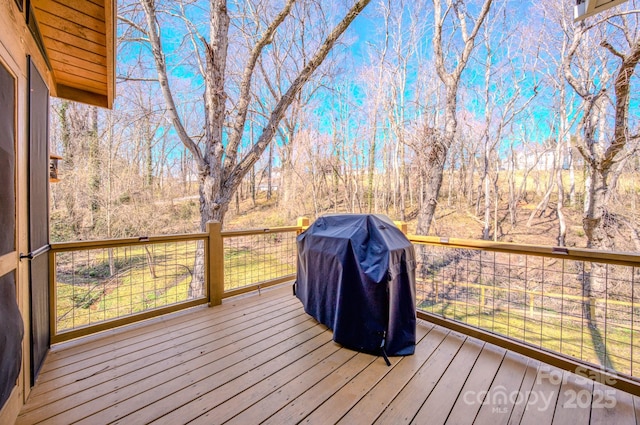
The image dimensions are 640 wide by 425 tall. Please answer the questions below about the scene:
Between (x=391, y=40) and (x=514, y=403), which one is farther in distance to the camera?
(x=391, y=40)

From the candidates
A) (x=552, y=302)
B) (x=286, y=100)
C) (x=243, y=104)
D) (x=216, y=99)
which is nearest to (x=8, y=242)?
(x=216, y=99)

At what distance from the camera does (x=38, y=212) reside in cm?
192

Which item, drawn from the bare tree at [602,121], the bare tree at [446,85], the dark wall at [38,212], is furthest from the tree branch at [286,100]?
the bare tree at [602,121]

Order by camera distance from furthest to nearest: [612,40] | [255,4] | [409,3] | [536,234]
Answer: [536,234] → [409,3] → [255,4] → [612,40]

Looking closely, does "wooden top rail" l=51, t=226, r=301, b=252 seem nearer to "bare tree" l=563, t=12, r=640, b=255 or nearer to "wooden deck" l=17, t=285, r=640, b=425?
"wooden deck" l=17, t=285, r=640, b=425

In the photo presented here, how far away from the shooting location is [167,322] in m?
2.67

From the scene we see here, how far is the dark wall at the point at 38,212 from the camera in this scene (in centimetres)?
174

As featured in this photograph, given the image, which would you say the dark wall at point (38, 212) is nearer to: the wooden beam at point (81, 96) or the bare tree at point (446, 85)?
the wooden beam at point (81, 96)

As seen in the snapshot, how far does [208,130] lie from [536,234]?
12289 millimetres

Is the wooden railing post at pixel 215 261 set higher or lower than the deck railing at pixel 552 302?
higher

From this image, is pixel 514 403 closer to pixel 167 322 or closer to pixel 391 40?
pixel 167 322

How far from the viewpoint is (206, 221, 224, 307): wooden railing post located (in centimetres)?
306

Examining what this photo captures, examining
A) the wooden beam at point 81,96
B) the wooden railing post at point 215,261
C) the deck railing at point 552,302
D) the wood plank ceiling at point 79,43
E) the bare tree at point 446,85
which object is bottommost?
the deck railing at point 552,302

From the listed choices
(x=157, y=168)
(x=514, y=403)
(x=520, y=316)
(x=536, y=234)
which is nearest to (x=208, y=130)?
(x=514, y=403)
